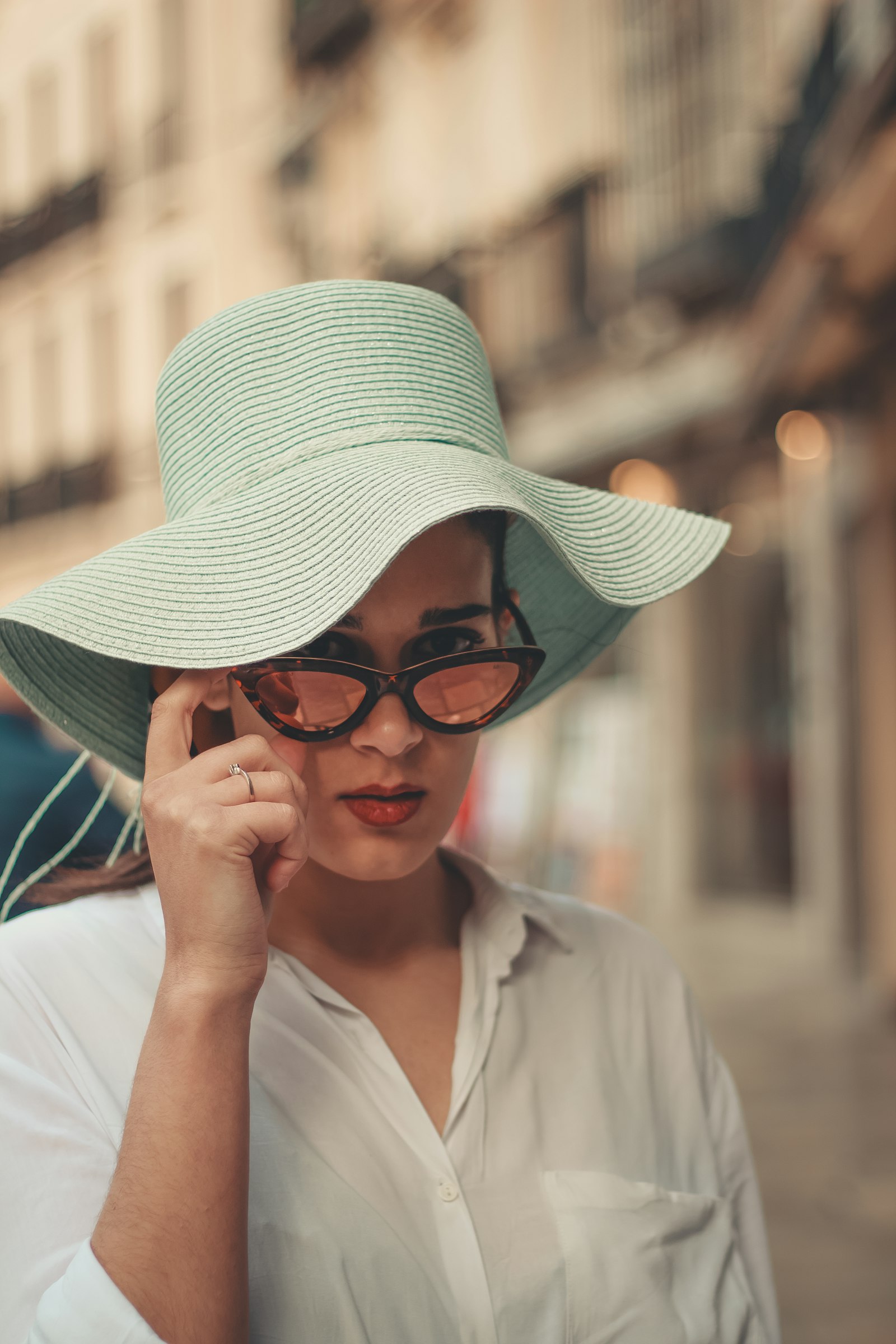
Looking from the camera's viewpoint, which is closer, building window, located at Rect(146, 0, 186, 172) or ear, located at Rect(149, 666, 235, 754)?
ear, located at Rect(149, 666, 235, 754)

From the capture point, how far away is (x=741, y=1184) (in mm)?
1667

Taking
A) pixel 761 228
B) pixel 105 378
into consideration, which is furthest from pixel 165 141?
pixel 761 228

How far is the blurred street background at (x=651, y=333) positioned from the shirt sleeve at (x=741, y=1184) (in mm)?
2303

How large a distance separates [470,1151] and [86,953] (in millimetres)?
471

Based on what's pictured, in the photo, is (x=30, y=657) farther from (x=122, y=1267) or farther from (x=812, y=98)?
(x=812, y=98)

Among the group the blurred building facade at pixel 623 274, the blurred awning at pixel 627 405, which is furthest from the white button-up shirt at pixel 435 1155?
the blurred awning at pixel 627 405

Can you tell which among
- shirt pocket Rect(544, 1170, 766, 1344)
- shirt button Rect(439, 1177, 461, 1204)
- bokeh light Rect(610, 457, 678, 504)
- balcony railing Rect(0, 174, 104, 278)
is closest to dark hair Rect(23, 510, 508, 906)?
shirt button Rect(439, 1177, 461, 1204)

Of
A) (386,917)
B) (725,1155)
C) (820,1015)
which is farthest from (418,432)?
(820,1015)

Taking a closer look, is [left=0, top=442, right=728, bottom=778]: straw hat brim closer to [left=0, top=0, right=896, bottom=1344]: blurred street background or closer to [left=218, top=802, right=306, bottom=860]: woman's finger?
[left=218, top=802, right=306, bottom=860]: woman's finger

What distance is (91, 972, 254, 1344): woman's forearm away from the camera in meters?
1.03

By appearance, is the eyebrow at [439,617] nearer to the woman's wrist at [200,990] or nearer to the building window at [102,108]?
the woman's wrist at [200,990]

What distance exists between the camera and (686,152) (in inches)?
410

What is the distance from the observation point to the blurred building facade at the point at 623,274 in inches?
303

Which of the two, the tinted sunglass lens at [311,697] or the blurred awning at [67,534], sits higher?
the blurred awning at [67,534]
